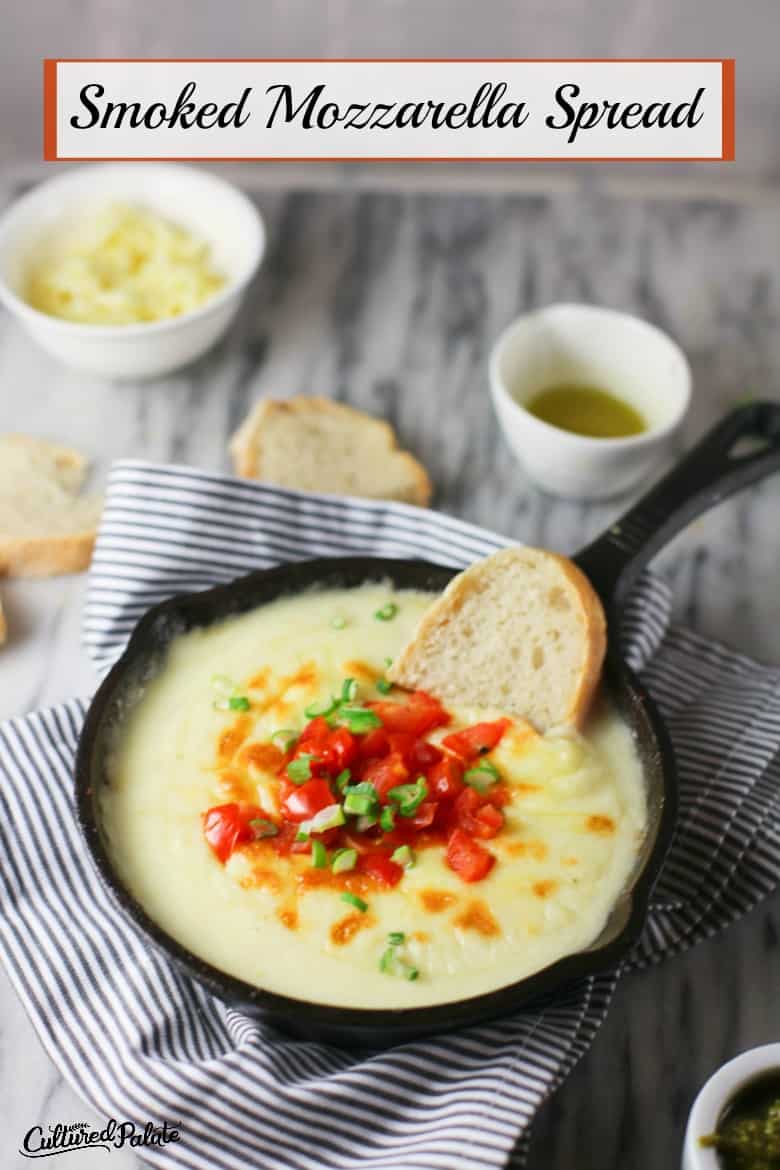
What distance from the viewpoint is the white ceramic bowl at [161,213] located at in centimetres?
422

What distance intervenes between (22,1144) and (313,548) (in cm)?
164

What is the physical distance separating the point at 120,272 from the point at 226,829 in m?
2.24

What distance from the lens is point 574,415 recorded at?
14.0 feet

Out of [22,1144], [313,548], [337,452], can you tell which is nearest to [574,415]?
[337,452]

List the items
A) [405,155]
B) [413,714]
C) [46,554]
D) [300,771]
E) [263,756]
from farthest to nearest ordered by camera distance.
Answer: [405,155]
[46,554]
[413,714]
[263,756]
[300,771]

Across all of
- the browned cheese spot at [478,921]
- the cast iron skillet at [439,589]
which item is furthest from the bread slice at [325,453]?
the browned cheese spot at [478,921]

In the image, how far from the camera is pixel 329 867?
282 centimetres

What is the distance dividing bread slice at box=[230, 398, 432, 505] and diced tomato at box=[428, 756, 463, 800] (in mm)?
1281

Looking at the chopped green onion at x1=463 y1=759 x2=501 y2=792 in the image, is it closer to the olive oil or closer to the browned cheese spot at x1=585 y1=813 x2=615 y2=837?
the browned cheese spot at x1=585 y1=813 x2=615 y2=837

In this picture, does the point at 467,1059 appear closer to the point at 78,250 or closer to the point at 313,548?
the point at 313,548

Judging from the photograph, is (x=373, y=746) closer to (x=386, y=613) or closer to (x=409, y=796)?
(x=409, y=796)

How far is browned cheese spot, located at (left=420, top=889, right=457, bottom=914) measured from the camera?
9.08 ft

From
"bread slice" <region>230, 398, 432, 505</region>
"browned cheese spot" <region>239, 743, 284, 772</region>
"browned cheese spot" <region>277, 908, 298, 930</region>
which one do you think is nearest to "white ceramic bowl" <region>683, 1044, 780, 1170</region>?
"browned cheese spot" <region>277, 908, 298, 930</region>

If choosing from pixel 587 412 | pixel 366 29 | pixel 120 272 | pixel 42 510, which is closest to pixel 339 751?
pixel 42 510
